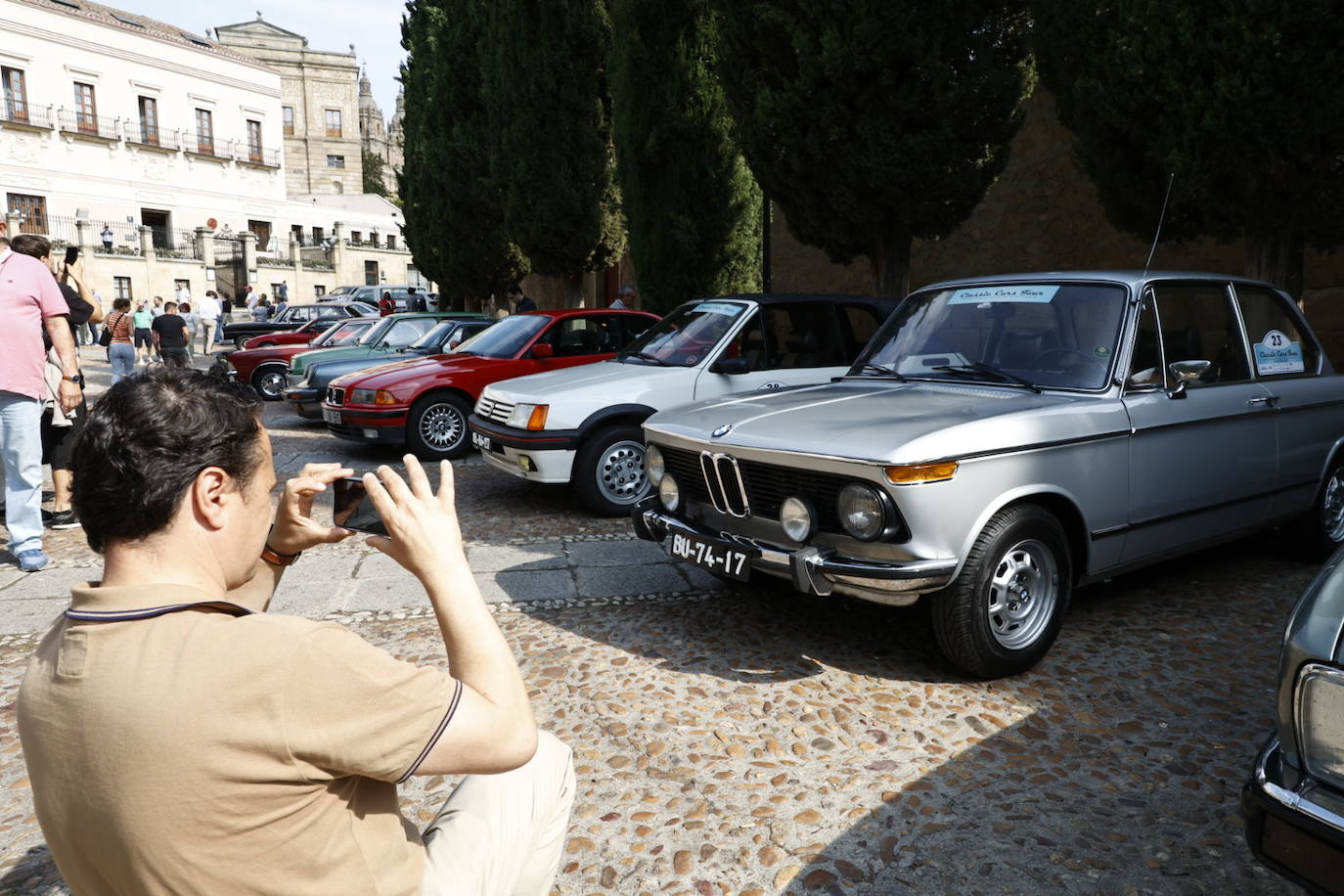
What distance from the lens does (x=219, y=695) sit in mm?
1350

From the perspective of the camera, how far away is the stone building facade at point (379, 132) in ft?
319

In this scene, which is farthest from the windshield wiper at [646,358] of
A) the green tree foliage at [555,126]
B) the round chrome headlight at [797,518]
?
the green tree foliage at [555,126]

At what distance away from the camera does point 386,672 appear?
4.72ft

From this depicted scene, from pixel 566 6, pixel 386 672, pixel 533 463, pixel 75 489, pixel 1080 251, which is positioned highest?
pixel 566 6

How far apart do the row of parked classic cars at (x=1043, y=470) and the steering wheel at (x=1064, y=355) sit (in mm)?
A: 13

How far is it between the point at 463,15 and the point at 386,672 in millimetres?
21567

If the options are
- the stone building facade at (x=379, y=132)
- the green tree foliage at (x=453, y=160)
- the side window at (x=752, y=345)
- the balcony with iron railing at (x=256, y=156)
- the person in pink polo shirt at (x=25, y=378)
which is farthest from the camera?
the stone building facade at (x=379, y=132)

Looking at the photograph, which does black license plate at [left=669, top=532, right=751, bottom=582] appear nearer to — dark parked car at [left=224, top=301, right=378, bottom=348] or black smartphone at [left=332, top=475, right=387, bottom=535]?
black smartphone at [left=332, top=475, right=387, bottom=535]

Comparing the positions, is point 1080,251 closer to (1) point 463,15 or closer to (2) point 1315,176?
(2) point 1315,176

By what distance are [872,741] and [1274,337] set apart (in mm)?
3605

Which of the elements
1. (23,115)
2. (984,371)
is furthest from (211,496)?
(23,115)

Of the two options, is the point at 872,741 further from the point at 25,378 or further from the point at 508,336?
the point at 508,336

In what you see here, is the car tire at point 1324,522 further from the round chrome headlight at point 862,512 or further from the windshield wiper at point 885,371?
the round chrome headlight at point 862,512

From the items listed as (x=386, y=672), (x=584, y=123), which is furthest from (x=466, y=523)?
(x=584, y=123)
